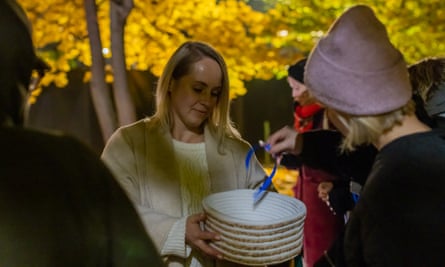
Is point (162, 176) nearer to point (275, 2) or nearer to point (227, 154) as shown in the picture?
point (227, 154)

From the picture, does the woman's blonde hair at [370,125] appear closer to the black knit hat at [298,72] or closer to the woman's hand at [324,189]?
the woman's hand at [324,189]

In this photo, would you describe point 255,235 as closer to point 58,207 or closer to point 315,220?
point 58,207

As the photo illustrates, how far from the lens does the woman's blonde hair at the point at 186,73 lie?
2264 mm

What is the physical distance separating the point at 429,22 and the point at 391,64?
482cm

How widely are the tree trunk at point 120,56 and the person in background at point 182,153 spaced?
2.83 metres

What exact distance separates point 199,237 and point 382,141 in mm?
722

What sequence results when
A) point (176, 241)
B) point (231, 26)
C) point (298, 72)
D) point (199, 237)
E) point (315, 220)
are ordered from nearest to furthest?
point (199, 237), point (176, 241), point (315, 220), point (298, 72), point (231, 26)

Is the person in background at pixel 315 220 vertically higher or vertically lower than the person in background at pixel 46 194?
lower

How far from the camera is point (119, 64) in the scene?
5152 mm

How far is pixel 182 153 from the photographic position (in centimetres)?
224

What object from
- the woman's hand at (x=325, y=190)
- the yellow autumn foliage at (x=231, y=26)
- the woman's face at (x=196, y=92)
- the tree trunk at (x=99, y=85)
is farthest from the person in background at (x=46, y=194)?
the yellow autumn foliage at (x=231, y=26)

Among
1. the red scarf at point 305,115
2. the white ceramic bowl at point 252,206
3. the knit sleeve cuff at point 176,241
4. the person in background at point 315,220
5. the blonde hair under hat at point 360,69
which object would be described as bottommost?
the person in background at point 315,220

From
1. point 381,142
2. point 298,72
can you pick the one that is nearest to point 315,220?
point 298,72

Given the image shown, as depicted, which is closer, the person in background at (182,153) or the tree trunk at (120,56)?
the person in background at (182,153)
